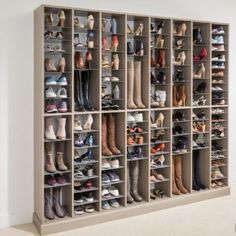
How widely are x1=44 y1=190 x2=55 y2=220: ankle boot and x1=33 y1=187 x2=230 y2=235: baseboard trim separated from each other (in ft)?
0.28

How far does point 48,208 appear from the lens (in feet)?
12.6

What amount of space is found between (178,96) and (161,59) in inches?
20.0

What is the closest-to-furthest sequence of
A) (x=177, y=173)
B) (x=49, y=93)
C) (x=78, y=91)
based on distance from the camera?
(x=49, y=93), (x=78, y=91), (x=177, y=173)

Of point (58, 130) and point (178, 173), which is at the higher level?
point (58, 130)

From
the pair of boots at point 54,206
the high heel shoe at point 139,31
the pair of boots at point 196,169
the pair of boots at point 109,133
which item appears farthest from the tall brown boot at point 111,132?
the pair of boots at point 196,169

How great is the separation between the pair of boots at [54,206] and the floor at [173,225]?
0.20 metres

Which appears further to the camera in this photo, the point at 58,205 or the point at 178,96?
the point at 178,96

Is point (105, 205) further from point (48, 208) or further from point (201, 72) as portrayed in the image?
point (201, 72)

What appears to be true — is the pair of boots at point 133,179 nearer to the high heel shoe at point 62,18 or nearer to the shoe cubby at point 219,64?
the shoe cubby at point 219,64

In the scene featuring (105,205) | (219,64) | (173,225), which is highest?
(219,64)

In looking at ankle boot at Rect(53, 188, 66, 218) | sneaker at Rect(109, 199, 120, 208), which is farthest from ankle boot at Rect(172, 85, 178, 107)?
ankle boot at Rect(53, 188, 66, 218)

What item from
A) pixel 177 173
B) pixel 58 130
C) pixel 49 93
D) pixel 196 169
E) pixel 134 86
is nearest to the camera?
pixel 49 93

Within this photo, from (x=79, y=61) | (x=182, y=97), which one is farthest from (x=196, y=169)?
(x=79, y=61)

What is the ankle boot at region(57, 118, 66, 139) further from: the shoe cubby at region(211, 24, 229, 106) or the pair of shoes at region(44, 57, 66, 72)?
the shoe cubby at region(211, 24, 229, 106)
